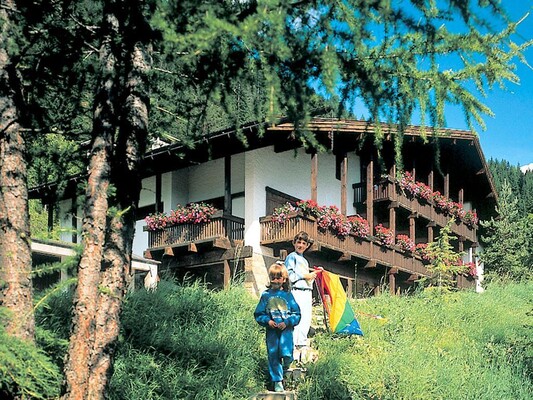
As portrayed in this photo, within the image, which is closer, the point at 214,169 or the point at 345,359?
the point at 345,359

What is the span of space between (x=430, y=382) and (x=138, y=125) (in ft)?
16.6

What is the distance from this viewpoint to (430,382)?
919 cm

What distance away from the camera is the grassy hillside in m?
8.52

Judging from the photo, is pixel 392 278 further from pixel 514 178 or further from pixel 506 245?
pixel 514 178

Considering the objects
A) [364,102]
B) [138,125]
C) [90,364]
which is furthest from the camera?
[138,125]

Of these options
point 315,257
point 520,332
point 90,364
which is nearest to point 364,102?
point 90,364

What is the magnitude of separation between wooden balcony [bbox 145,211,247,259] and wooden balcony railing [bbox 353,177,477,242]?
4.86m

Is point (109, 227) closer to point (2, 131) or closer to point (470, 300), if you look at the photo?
point (2, 131)

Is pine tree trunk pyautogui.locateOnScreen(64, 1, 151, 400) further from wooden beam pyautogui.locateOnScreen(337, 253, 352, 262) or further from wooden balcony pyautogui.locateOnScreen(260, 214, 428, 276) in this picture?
wooden beam pyautogui.locateOnScreen(337, 253, 352, 262)

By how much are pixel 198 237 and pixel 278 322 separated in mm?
10828

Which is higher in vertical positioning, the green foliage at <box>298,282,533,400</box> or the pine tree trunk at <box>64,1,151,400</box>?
the pine tree trunk at <box>64,1,151,400</box>

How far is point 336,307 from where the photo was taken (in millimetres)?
11609

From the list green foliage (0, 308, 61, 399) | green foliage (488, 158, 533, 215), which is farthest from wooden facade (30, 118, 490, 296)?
green foliage (488, 158, 533, 215)

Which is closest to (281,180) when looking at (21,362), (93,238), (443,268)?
(443,268)
